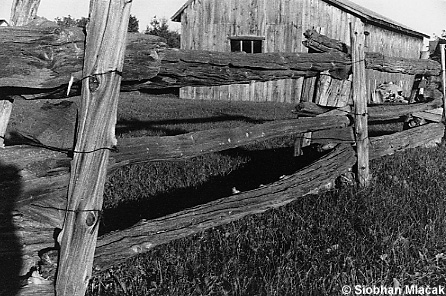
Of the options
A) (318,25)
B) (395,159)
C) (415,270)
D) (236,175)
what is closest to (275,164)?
(236,175)

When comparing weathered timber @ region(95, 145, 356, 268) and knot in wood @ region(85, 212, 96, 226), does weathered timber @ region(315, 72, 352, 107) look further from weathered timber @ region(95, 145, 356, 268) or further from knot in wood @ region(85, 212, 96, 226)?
knot in wood @ region(85, 212, 96, 226)

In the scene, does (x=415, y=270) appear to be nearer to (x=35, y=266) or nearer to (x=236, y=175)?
(x=35, y=266)

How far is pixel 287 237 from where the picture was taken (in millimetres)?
4734

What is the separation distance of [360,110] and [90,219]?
409 centimetres

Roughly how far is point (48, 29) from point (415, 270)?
105 inches

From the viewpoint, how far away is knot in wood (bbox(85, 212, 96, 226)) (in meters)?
3.14

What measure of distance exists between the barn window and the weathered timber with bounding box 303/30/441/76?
1210cm

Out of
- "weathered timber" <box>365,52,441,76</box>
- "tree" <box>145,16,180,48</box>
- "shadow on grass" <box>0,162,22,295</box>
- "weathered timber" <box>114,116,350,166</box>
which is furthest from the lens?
"tree" <box>145,16,180,48</box>

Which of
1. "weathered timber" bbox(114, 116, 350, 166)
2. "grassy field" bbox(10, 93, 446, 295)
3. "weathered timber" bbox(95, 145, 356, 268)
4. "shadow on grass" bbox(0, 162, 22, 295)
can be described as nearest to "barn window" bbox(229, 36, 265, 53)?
"grassy field" bbox(10, 93, 446, 295)

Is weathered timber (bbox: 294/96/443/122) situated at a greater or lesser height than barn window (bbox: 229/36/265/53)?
lesser

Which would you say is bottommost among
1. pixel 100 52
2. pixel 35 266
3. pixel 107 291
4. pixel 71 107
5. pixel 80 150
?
pixel 107 291

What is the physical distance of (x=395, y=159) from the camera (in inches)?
298

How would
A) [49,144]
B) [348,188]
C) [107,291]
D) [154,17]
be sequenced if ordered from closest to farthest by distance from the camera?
[49,144]
[107,291]
[348,188]
[154,17]

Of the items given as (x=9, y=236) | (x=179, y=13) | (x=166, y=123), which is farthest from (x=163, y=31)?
(x=9, y=236)
